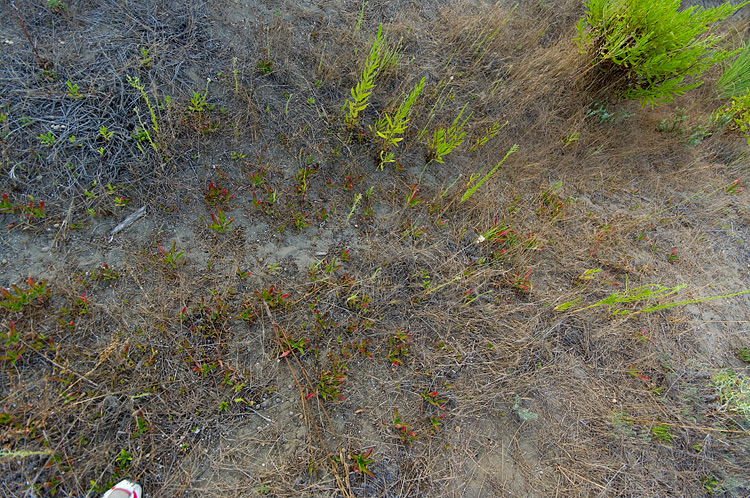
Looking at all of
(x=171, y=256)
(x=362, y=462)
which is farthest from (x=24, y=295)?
(x=362, y=462)

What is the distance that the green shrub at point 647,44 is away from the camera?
3.38m

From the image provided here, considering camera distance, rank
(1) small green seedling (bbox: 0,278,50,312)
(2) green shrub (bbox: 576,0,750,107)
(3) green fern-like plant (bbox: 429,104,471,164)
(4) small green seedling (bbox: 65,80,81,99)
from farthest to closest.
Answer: (2) green shrub (bbox: 576,0,750,107), (3) green fern-like plant (bbox: 429,104,471,164), (4) small green seedling (bbox: 65,80,81,99), (1) small green seedling (bbox: 0,278,50,312)

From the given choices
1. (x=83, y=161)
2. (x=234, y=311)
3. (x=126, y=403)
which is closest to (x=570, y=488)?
(x=234, y=311)

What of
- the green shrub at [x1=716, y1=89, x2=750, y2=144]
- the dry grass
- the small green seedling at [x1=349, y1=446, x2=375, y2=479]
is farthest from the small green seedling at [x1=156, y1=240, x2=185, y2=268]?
the green shrub at [x1=716, y1=89, x2=750, y2=144]

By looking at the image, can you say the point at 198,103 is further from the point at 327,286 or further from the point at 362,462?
the point at 362,462

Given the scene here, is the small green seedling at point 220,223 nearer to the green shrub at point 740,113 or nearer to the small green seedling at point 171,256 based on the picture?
the small green seedling at point 171,256

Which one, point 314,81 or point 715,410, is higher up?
point 314,81

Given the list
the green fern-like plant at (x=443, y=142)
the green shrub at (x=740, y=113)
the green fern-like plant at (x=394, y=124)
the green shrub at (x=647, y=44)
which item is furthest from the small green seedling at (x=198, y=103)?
the green shrub at (x=740, y=113)

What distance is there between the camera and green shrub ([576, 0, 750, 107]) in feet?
11.1

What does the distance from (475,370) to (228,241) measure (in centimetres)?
206

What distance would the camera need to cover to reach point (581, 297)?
315cm

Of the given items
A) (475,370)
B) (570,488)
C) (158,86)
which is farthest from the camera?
(158,86)

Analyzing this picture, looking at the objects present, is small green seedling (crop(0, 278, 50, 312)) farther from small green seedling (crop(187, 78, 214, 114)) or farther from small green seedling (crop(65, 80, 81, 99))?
small green seedling (crop(187, 78, 214, 114))

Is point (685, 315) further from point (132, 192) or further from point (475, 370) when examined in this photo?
point (132, 192)
